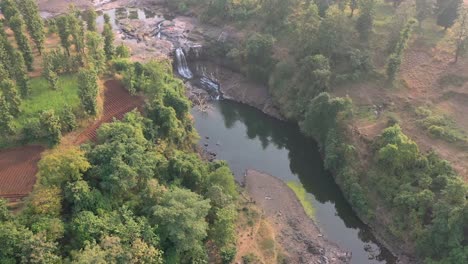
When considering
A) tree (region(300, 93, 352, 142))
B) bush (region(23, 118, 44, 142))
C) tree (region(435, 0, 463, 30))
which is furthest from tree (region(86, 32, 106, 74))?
tree (region(435, 0, 463, 30))

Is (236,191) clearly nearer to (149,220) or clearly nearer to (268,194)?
(268,194)

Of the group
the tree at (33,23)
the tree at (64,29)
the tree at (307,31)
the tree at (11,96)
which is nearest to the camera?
the tree at (11,96)

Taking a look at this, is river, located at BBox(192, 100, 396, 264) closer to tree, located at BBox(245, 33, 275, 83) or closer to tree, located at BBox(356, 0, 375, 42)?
tree, located at BBox(245, 33, 275, 83)

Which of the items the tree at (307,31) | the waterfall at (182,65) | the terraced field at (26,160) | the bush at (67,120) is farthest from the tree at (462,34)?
the bush at (67,120)

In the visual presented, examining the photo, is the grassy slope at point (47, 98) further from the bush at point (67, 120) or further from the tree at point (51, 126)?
the tree at point (51, 126)

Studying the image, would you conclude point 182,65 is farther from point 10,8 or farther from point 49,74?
point 49,74

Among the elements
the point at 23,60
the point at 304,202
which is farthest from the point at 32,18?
the point at 304,202
